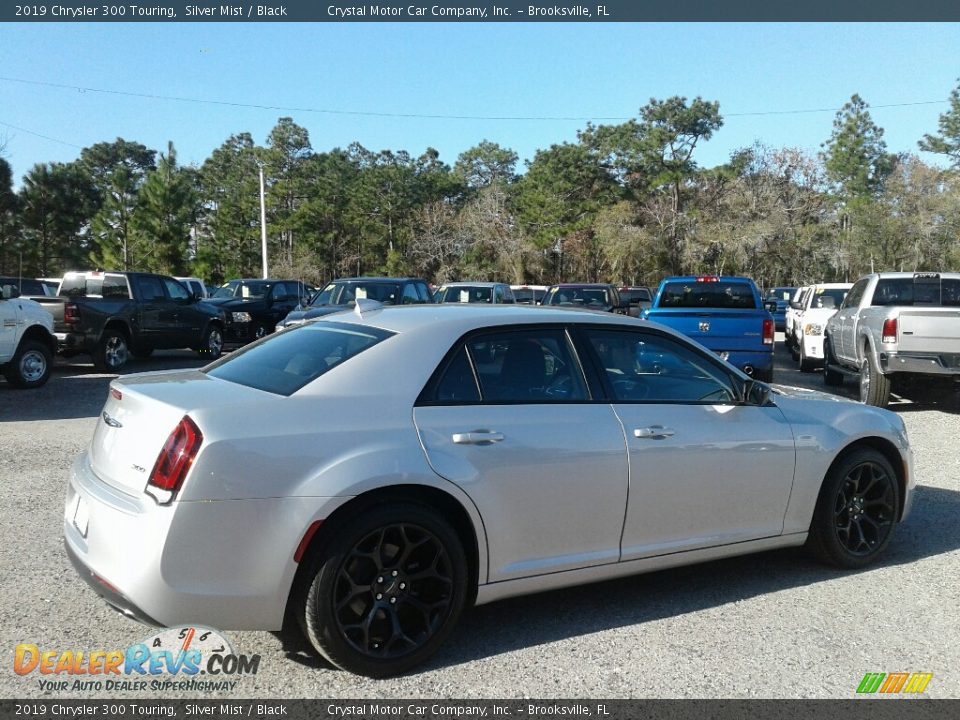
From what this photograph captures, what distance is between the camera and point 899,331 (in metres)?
11.3

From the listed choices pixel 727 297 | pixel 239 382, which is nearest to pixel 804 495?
pixel 239 382

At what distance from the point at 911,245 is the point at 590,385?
55846mm

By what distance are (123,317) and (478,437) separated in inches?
579

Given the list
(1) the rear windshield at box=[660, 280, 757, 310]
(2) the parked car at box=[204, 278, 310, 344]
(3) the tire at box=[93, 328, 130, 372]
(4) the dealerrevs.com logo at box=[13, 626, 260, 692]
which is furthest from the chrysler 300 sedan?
(2) the parked car at box=[204, 278, 310, 344]

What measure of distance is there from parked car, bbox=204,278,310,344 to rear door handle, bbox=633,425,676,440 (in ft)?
63.7

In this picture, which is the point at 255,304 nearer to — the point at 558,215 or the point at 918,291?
the point at 918,291

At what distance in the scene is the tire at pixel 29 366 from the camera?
13391 mm

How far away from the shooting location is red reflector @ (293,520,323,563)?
3.53 meters

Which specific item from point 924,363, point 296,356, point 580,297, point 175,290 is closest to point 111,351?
point 175,290

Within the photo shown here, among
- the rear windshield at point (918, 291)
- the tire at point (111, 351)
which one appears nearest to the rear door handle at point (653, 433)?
the rear windshield at point (918, 291)

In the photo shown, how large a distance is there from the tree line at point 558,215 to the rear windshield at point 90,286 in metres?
32.2

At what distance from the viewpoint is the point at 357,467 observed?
11.9 ft

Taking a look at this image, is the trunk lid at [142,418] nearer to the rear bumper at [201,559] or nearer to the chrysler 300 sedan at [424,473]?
the chrysler 300 sedan at [424,473]

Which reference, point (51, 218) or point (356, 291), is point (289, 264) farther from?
point (356, 291)
